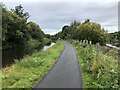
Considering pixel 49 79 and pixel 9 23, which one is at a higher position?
pixel 9 23

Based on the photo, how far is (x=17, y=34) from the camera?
6700 cm

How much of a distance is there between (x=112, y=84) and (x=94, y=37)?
34.4 meters

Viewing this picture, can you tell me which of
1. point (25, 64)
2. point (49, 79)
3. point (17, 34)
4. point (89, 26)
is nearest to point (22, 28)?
point (17, 34)

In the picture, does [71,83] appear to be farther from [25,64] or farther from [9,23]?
[9,23]

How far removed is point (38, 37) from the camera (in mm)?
108938

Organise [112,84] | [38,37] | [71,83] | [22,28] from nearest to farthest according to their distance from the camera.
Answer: [112,84] < [71,83] < [22,28] < [38,37]

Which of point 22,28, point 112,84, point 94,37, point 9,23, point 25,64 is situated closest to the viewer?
point 112,84

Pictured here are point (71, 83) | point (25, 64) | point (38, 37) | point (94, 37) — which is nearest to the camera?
point (71, 83)

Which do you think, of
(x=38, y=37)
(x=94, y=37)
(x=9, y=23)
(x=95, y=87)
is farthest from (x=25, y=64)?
(x=38, y=37)

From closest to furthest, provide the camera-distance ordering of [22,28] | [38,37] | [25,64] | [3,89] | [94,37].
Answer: [3,89] → [25,64] → [94,37] → [22,28] → [38,37]

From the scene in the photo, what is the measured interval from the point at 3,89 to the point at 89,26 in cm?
3579

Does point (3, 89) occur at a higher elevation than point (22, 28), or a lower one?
lower

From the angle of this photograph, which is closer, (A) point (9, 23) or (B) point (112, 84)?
(B) point (112, 84)

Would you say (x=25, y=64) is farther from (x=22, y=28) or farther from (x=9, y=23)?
(x=22, y=28)
